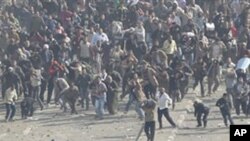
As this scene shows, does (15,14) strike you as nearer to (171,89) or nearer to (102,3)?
(102,3)

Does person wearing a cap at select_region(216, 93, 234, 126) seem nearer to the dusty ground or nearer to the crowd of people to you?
the crowd of people

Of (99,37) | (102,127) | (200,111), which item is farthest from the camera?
(99,37)

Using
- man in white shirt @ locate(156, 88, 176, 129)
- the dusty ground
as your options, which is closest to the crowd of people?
man in white shirt @ locate(156, 88, 176, 129)

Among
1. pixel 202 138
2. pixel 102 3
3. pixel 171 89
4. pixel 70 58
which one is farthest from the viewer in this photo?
pixel 102 3

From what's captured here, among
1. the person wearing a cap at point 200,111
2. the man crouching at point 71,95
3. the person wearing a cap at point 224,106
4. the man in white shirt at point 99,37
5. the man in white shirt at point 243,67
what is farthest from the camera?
the man in white shirt at point 99,37

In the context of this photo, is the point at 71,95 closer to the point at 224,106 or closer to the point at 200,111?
the point at 200,111

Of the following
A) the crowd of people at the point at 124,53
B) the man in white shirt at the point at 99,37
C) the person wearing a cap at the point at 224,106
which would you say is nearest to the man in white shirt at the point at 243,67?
the crowd of people at the point at 124,53

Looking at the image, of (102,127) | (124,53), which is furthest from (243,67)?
(102,127)

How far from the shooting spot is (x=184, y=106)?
128 ft

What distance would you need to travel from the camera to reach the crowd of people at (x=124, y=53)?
37969 mm

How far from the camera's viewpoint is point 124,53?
40.1 meters

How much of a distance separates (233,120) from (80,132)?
16.9ft

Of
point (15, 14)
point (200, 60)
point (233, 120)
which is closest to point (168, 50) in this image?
point (200, 60)

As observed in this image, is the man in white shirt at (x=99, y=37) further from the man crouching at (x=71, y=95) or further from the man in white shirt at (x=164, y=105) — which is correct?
the man in white shirt at (x=164, y=105)
